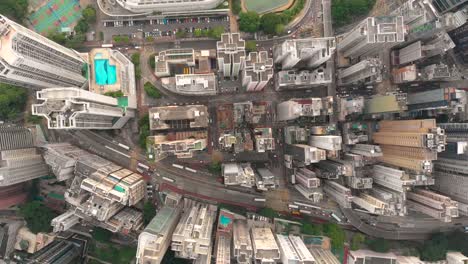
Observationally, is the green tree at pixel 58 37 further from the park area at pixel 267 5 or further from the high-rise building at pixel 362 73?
the high-rise building at pixel 362 73

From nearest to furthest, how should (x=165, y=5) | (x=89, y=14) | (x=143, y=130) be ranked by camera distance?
(x=165, y=5)
(x=143, y=130)
(x=89, y=14)

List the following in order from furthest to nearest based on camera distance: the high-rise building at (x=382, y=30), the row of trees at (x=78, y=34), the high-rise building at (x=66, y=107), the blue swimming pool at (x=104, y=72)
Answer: the row of trees at (x=78, y=34)
the blue swimming pool at (x=104, y=72)
the high-rise building at (x=382, y=30)
the high-rise building at (x=66, y=107)

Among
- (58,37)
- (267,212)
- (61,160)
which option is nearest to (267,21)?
(267,212)

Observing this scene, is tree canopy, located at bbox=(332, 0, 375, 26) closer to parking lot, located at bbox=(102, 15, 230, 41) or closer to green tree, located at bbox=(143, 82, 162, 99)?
parking lot, located at bbox=(102, 15, 230, 41)

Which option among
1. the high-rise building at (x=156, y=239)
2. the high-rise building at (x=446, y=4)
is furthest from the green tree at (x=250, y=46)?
the high-rise building at (x=156, y=239)

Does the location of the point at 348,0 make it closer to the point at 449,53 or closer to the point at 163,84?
the point at 449,53

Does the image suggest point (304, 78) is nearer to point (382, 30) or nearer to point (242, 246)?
point (382, 30)
